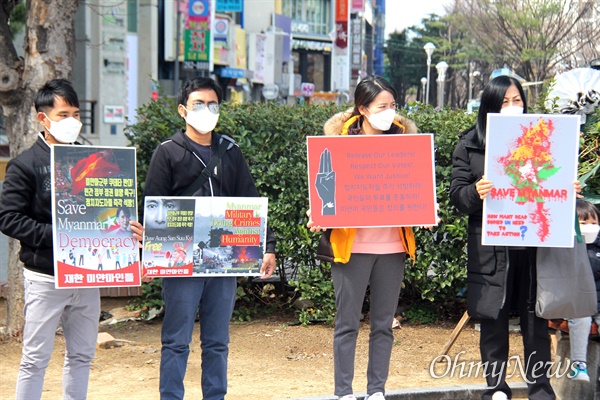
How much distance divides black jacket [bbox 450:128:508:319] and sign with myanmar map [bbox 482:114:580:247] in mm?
140

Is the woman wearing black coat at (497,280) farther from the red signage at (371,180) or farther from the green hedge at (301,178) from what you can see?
the green hedge at (301,178)

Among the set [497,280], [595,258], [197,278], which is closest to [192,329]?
[197,278]

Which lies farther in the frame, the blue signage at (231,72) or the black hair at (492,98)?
the blue signage at (231,72)

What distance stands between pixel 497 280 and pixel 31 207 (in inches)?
101

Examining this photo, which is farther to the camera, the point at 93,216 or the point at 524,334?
the point at 524,334

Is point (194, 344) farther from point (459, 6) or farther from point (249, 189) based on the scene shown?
point (459, 6)

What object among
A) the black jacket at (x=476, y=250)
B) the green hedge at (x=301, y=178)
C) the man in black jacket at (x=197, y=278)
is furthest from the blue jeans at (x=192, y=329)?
the green hedge at (x=301, y=178)

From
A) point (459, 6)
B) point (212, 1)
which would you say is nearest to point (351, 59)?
point (212, 1)

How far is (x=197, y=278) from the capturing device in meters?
4.85

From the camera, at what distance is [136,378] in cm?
632

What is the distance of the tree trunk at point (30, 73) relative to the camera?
23.8 ft

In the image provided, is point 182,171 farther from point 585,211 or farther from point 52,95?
point 585,211

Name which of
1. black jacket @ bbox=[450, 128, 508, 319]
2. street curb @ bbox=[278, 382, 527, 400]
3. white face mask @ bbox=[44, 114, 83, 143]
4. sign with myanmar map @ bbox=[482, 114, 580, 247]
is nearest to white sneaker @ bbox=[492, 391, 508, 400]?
black jacket @ bbox=[450, 128, 508, 319]

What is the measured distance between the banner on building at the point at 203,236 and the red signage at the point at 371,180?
36 cm
